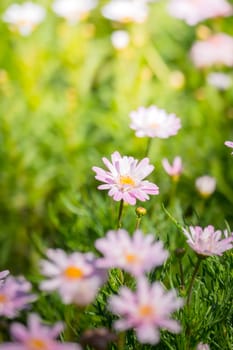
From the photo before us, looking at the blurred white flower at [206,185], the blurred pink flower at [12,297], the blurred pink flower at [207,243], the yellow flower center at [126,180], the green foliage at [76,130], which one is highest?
the green foliage at [76,130]

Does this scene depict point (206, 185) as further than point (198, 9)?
No

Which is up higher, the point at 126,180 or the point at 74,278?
the point at 126,180

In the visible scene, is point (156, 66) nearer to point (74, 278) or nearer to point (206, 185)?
point (206, 185)

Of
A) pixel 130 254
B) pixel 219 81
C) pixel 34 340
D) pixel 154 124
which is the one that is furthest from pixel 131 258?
pixel 219 81

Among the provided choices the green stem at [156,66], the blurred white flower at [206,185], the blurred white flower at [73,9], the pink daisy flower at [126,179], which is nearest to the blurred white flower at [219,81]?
the green stem at [156,66]

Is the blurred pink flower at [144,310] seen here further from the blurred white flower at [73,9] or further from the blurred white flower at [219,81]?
the blurred white flower at [73,9]

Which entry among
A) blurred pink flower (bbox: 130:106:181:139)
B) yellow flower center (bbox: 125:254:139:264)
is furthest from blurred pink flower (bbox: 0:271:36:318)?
blurred pink flower (bbox: 130:106:181:139)

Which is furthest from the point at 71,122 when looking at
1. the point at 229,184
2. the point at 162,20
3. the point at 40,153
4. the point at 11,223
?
the point at 162,20

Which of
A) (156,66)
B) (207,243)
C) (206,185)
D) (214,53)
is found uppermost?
(156,66)
